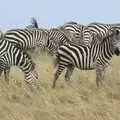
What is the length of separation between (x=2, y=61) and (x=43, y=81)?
3.63 ft

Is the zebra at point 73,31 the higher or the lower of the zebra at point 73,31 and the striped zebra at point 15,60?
the lower

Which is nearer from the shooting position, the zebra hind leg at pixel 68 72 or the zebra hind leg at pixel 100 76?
the zebra hind leg at pixel 100 76

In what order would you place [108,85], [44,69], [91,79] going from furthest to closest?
[44,69] → [91,79] → [108,85]

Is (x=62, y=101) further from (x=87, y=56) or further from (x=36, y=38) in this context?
(x=36, y=38)

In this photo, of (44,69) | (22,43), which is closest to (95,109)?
(44,69)

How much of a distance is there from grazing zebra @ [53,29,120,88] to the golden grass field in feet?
1.09

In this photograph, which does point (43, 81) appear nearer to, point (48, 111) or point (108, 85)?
point (108, 85)

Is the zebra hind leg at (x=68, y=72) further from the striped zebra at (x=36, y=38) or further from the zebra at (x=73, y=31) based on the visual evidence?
the zebra at (x=73, y=31)

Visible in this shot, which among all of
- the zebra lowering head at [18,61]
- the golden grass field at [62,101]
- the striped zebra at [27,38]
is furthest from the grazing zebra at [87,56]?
the striped zebra at [27,38]

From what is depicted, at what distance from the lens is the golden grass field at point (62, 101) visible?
759cm

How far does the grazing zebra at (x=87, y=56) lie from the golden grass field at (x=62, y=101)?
332mm

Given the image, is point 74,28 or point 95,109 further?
point 74,28

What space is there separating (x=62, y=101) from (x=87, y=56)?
106 inches

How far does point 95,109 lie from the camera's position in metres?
8.13
